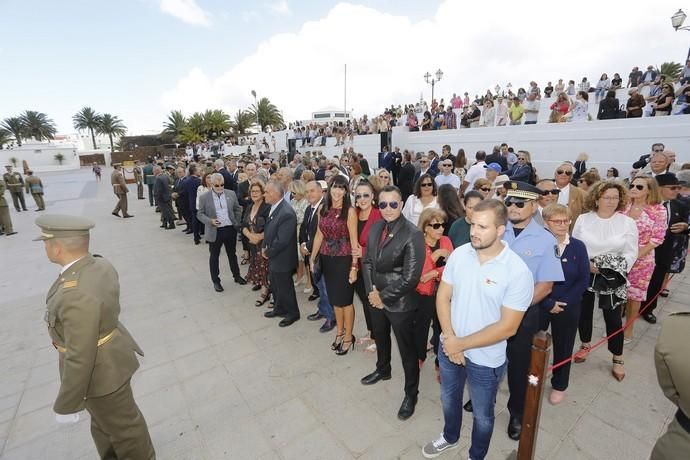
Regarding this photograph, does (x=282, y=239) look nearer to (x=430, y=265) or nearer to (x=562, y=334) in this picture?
(x=430, y=265)

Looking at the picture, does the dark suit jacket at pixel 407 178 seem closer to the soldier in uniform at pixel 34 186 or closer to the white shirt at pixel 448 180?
the white shirt at pixel 448 180

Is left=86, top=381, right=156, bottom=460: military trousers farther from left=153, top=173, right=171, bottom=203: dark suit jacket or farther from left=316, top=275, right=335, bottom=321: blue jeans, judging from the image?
left=153, top=173, right=171, bottom=203: dark suit jacket

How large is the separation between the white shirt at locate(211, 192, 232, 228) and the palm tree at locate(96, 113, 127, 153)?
75.1 m

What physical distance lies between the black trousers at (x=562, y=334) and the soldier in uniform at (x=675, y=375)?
1.66 metres

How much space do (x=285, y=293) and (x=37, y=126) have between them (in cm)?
8312

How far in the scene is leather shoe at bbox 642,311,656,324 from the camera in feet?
14.5


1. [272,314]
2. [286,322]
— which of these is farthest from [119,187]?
[286,322]

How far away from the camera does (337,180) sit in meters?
3.73

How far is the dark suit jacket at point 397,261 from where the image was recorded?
2.73 meters

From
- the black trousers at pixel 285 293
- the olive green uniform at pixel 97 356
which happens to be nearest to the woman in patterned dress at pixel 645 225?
the black trousers at pixel 285 293

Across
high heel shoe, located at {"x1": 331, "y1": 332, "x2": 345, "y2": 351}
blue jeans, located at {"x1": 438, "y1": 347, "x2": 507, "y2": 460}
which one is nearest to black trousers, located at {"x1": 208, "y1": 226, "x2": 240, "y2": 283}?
high heel shoe, located at {"x1": 331, "y1": 332, "x2": 345, "y2": 351}

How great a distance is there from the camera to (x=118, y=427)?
7.49ft

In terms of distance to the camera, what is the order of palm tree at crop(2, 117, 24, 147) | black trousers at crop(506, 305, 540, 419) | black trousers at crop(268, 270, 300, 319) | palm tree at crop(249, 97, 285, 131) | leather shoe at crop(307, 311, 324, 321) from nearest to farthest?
black trousers at crop(506, 305, 540, 419) < black trousers at crop(268, 270, 300, 319) < leather shoe at crop(307, 311, 324, 321) < palm tree at crop(249, 97, 285, 131) < palm tree at crop(2, 117, 24, 147)

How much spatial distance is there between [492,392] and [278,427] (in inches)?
72.9
